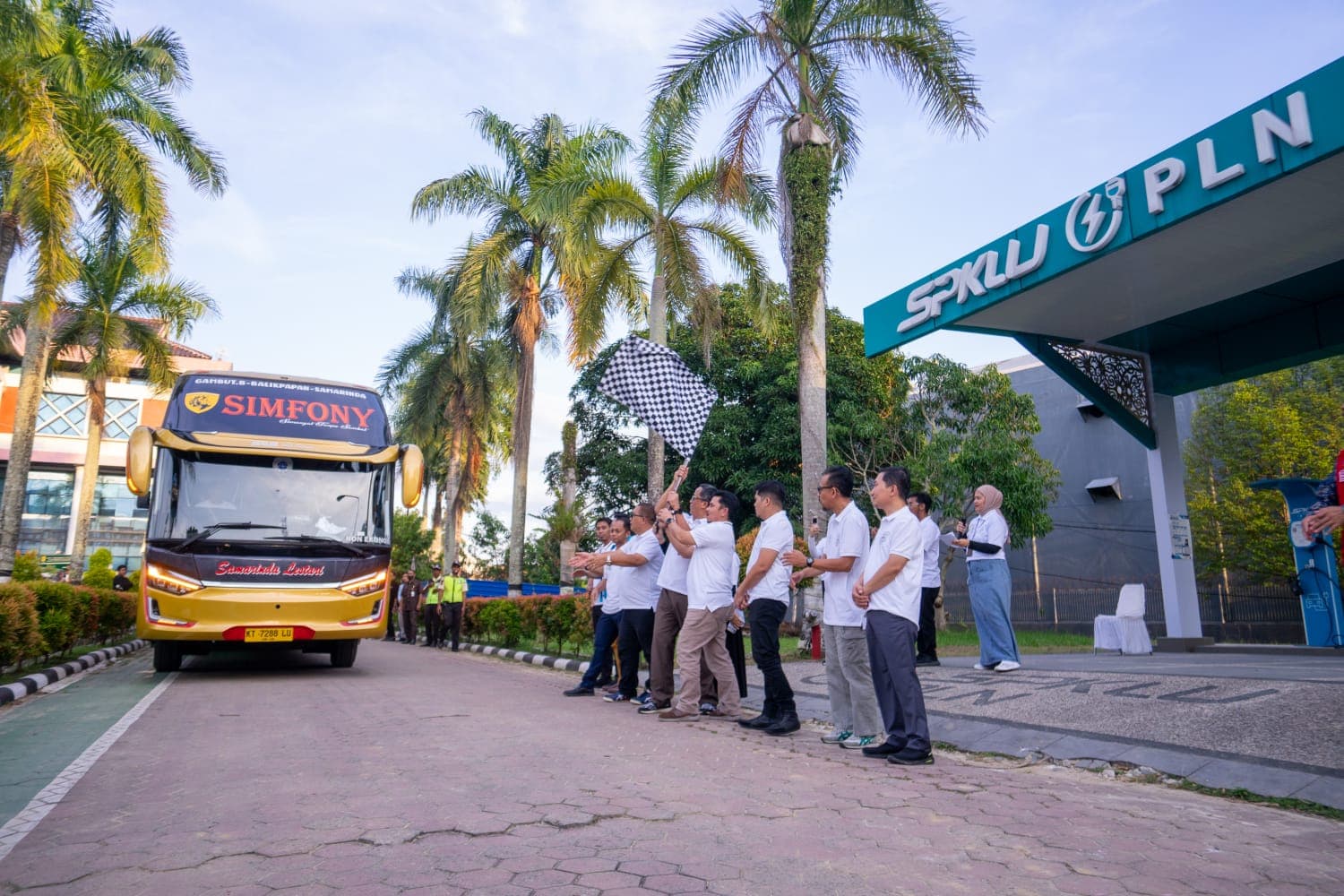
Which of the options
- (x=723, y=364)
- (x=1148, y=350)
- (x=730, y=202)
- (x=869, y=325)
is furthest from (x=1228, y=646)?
(x=723, y=364)

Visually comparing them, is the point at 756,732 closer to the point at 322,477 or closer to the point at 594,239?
the point at 322,477

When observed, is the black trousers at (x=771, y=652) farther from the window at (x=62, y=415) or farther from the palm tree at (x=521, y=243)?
the window at (x=62, y=415)

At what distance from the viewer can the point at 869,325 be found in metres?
12.2

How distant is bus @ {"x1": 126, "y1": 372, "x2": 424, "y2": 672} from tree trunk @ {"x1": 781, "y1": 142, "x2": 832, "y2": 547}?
208 inches

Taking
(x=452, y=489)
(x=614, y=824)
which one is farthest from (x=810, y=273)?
(x=452, y=489)

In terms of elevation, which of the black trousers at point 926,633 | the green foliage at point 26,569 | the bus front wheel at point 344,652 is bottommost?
the bus front wheel at point 344,652

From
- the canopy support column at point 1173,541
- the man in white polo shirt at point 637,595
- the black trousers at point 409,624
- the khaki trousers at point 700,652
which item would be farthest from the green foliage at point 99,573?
the canopy support column at point 1173,541

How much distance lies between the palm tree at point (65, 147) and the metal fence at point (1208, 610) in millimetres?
19092

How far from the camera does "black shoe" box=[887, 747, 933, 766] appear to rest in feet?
17.1

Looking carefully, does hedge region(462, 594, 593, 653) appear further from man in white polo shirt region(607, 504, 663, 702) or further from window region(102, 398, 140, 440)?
window region(102, 398, 140, 440)

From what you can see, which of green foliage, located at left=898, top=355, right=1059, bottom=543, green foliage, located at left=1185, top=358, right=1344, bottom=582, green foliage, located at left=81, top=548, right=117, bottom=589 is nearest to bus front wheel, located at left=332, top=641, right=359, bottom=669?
green foliage, located at left=81, top=548, right=117, bottom=589

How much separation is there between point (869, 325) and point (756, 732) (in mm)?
7156

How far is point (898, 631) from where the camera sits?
529cm

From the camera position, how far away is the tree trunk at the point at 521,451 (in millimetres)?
20656
